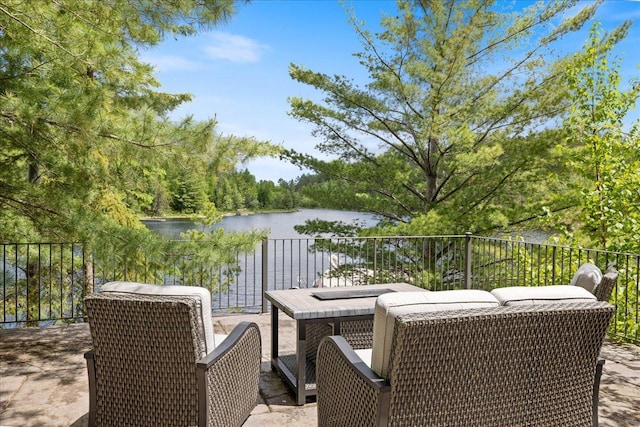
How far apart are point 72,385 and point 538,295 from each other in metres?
3.13

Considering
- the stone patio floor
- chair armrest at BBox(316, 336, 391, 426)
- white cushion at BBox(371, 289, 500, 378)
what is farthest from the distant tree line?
white cushion at BBox(371, 289, 500, 378)

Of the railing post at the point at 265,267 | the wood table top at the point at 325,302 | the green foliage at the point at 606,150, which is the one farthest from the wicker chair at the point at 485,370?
the green foliage at the point at 606,150

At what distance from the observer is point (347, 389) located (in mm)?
2002

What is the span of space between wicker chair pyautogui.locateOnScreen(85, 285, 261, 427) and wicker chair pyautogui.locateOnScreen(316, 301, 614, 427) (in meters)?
0.58

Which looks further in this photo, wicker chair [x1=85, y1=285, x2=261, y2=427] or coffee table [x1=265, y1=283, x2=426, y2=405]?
coffee table [x1=265, y1=283, x2=426, y2=405]

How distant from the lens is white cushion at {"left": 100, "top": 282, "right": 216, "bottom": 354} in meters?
2.13

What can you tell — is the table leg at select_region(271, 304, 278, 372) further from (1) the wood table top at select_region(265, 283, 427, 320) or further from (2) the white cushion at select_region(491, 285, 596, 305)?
(2) the white cushion at select_region(491, 285, 596, 305)

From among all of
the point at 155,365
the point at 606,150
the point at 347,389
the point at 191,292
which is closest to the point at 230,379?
the point at 155,365

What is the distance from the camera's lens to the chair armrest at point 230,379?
2.09 meters

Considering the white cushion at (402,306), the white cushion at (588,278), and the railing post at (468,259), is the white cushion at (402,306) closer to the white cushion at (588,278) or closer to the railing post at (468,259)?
the white cushion at (588,278)

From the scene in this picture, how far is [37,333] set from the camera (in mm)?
4824

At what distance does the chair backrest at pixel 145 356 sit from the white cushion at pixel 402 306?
31.8 inches

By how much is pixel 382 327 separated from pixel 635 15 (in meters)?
12.9

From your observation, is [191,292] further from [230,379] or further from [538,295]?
[538,295]
